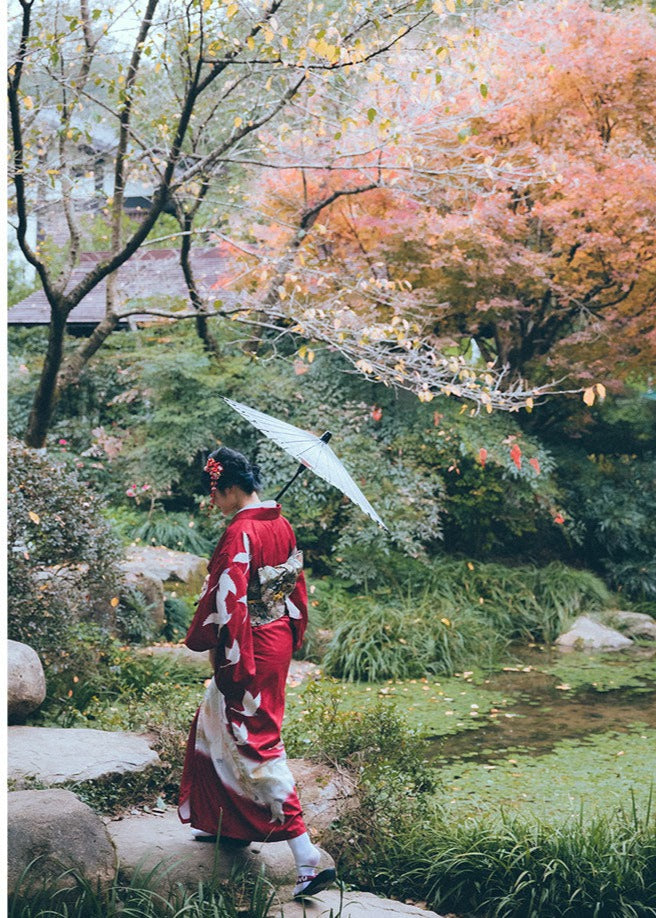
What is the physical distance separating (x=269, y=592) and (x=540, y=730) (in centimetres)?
353

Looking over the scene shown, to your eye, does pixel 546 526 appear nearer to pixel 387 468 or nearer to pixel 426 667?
pixel 387 468

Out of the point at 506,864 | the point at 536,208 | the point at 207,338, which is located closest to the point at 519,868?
the point at 506,864

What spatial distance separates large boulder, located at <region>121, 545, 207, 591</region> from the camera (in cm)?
818

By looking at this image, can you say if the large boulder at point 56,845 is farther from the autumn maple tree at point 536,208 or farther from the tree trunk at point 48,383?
the autumn maple tree at point 536,208

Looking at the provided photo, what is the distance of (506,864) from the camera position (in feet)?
12.0

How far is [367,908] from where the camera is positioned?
3.38 meters

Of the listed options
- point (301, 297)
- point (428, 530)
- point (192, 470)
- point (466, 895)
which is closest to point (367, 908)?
Answer: point (466, 895)

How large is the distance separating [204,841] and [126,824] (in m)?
0.47

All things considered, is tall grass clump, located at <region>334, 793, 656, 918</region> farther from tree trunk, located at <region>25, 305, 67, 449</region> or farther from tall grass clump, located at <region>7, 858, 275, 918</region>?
tree trunk, located at <region>25, 305, 67, 449</region>

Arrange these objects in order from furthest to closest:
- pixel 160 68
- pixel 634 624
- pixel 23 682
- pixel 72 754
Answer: pixel 634 624 < pixel 160 68 < pixel 23 682 < pixel 72 754

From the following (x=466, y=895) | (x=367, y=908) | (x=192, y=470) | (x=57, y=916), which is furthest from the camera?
(x=192, y=470)

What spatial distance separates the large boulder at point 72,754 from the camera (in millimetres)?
4125

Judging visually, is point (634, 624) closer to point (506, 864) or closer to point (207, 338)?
point (207, 338)

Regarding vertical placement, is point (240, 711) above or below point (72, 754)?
above
